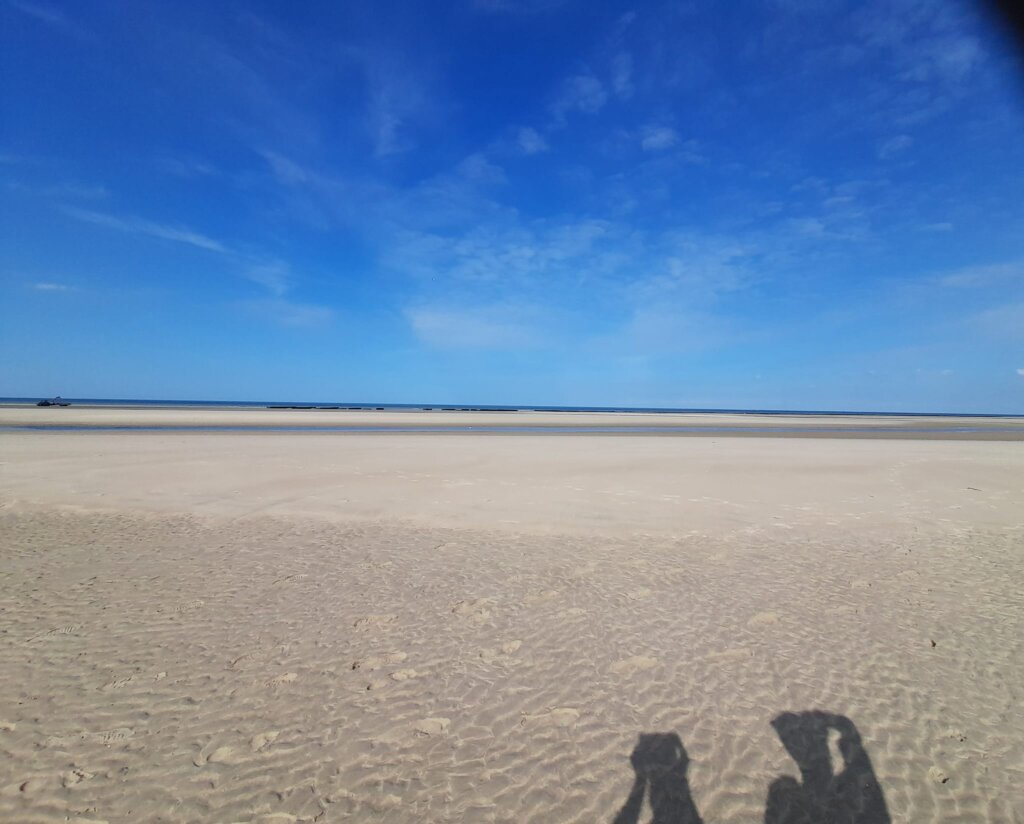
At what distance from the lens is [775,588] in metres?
7.19

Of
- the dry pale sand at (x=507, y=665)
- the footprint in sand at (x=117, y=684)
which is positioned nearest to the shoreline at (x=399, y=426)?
the dry pale sand at (x=507, y=665)

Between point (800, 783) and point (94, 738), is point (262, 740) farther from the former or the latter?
point (800, 783)

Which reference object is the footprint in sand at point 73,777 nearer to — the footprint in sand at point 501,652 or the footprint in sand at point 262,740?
the footprint in sand at point 262,740

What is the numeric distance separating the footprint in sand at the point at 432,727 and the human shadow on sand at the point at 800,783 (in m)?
1.61

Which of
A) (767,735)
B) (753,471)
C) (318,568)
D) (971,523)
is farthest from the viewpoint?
(753,471)

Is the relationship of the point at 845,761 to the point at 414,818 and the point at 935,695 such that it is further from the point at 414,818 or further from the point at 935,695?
the point at 414,818

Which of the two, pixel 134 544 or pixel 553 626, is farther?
pixel 134 544

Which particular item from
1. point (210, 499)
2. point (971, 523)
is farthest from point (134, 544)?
point (971, 523)

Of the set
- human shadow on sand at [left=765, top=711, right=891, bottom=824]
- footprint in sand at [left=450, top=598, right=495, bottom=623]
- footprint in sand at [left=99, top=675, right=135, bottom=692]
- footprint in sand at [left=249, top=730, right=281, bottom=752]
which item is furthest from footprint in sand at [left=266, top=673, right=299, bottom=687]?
human shadow on sand at [left=765, top=711, right=891, bottom=824]

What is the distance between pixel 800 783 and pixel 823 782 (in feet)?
0.59

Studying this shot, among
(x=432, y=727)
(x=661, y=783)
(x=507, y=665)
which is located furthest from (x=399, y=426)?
(x=661, y=783)

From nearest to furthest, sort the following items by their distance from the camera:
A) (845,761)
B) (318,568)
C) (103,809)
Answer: (103,809)
(845,761)
(318,568)

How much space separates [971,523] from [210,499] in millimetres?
19151

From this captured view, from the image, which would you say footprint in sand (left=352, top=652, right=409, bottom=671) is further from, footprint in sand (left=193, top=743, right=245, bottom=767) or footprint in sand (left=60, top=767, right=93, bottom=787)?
footprint in sand (left=60, top=767, right=93, bottom=787)
